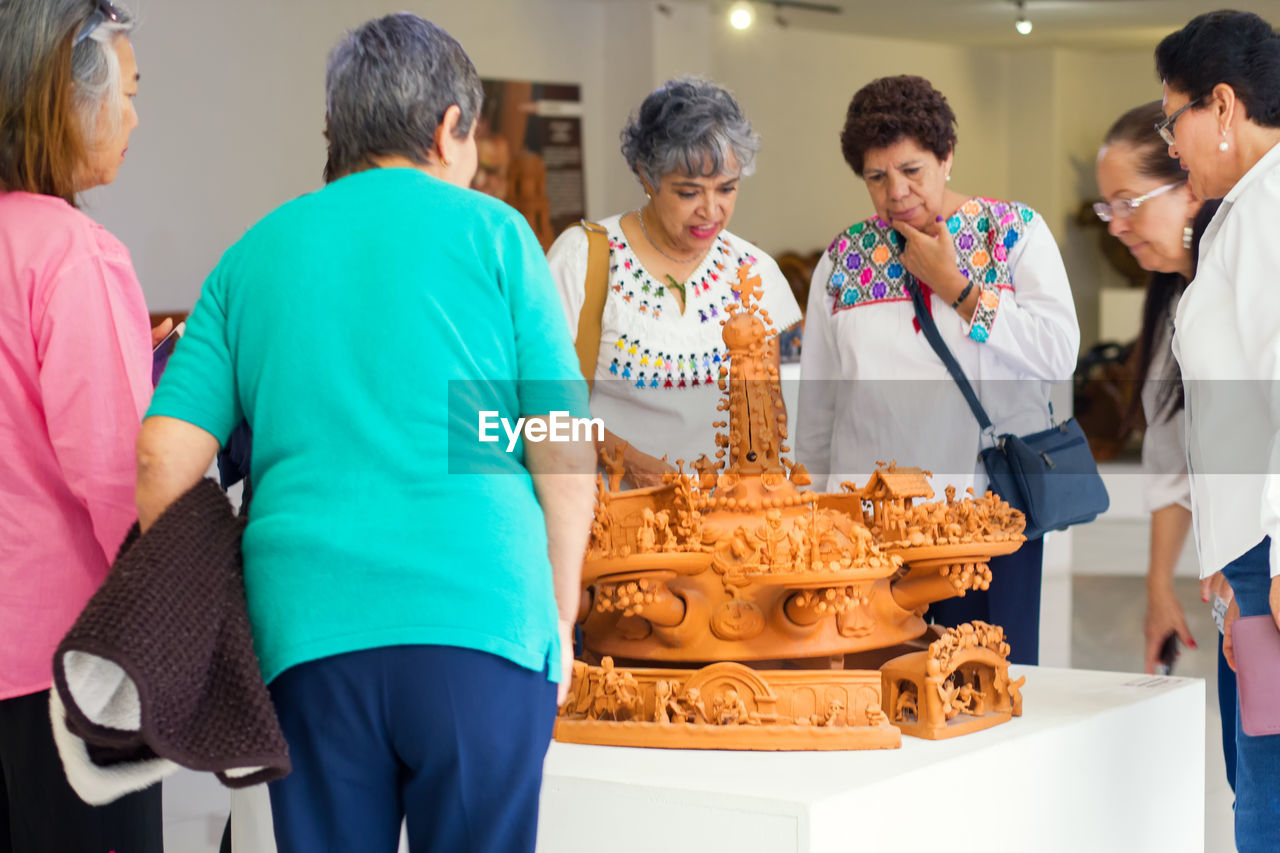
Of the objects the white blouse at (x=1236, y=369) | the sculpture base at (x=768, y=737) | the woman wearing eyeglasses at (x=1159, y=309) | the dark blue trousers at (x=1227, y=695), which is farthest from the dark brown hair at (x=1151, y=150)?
the sculpture base at (x=768, y=737)

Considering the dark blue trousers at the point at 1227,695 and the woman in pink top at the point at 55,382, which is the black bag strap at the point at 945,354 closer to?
the dark blue trousers at the point at 1227,695

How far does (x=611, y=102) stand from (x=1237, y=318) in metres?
7.18

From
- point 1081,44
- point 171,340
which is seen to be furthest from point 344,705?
point 1081,44

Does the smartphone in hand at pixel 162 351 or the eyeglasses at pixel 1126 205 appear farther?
the eyeglasses at pixel 1126 205

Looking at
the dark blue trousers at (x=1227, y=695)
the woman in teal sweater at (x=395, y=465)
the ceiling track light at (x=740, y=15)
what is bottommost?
the dark blue trousers at (x=1227, y=695)

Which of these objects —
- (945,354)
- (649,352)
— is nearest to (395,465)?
(649,352)

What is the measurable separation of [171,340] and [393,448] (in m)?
0.99

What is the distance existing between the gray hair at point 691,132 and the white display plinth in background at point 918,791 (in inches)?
44.7

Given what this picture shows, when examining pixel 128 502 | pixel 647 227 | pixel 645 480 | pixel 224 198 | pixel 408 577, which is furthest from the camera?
pixel 224 198

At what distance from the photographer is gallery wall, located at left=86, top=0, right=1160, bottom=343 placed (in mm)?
6785

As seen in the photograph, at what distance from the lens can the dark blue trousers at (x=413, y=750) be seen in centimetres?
142

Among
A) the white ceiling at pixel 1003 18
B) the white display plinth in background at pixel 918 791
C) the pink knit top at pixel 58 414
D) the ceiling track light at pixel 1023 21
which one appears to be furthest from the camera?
the ceiling track light at pixel 1023 21

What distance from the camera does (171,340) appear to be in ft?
7.49

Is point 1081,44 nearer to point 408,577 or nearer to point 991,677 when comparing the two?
point 991,677
